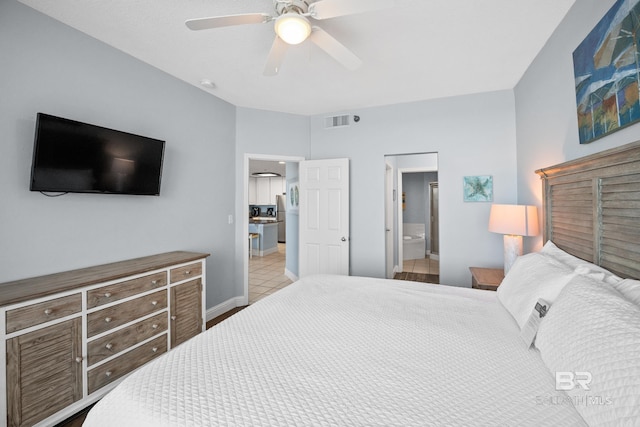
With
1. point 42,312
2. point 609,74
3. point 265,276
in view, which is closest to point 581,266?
point 609,74

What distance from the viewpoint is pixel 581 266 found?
1.29 m

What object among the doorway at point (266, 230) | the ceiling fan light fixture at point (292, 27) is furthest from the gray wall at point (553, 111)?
the doorway at point (266, 230)

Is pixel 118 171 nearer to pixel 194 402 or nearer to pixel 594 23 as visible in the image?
pixel 194 402

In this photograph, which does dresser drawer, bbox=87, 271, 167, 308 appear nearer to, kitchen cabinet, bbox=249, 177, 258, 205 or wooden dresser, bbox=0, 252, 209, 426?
wooden dresser, bbox=0, 252, 209, 426

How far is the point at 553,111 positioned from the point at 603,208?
106cm

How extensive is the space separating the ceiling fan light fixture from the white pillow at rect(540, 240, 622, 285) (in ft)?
6.28

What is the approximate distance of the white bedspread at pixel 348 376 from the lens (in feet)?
2.75

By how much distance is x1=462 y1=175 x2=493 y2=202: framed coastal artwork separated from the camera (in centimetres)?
322

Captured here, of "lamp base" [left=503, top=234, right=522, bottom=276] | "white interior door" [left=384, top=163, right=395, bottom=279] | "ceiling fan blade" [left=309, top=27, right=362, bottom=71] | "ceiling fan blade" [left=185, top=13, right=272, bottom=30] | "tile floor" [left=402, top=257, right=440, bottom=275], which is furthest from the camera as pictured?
"tile floor" [left=402, top=257, right=440, bottom=275]

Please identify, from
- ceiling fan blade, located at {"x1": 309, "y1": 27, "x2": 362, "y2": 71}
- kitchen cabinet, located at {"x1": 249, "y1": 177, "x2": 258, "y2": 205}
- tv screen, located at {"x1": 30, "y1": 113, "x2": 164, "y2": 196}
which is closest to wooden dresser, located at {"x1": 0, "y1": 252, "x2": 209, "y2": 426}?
tv screen, located at {"x1": 30, "y1": 113, "x2": 164, "y2": 196}

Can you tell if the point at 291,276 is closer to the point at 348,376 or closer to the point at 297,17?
the point at 348,376

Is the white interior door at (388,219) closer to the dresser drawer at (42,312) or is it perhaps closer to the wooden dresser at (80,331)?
the wooden dresser at (80,331)

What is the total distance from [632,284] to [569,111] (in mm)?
1318

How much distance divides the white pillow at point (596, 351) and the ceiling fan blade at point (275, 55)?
2037 mm
